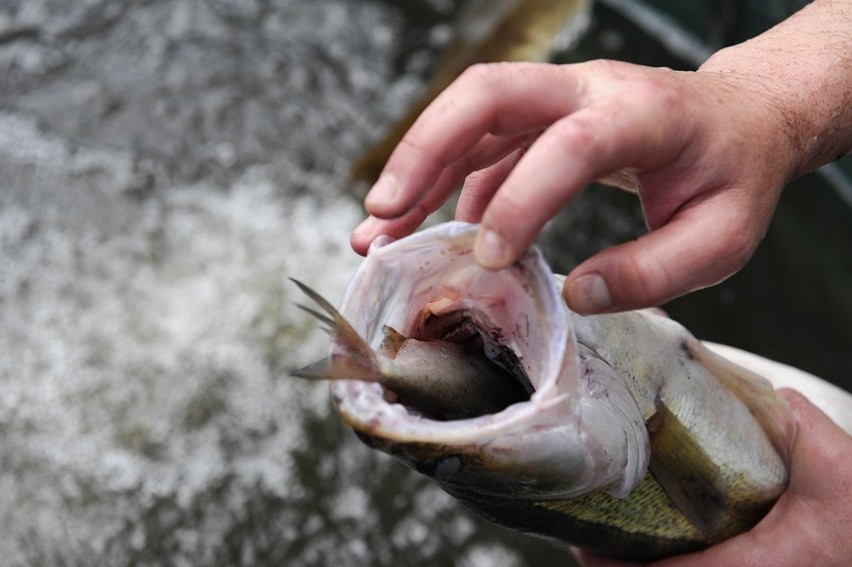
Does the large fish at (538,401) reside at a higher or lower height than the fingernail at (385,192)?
lower

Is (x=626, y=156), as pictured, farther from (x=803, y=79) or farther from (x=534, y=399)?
(x=803, y=79)

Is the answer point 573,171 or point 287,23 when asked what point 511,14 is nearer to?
point 287,23

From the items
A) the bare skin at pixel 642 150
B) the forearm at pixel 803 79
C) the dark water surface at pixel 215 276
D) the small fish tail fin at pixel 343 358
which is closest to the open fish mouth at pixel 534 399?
the small fish tail fin at pixel 343 358

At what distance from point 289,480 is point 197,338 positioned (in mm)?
944

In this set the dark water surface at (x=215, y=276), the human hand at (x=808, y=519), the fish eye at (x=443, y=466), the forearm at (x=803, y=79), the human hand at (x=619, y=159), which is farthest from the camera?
the dark water surface at (x=215, y=276)

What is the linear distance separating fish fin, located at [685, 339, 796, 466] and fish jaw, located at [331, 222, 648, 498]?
0.64 m

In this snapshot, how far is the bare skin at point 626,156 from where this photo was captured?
118cm

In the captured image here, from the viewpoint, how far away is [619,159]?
3.94 feet

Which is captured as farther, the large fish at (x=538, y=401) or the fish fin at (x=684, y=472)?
the fish fin at (x=684, y=472)

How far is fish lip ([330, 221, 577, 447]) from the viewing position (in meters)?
1.21

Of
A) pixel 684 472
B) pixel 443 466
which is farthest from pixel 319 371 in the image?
pixel 684 472

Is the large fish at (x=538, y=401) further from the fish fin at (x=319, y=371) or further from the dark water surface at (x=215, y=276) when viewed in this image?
the dark water surface at (x=215, y=276)

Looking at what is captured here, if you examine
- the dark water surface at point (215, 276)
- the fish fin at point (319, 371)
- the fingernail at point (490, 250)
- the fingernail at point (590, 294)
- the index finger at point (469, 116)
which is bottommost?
the dark water surface at point (215, 276)

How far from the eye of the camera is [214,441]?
4.05m
